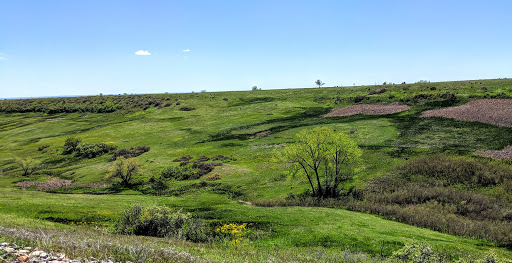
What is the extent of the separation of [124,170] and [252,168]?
83.3ft

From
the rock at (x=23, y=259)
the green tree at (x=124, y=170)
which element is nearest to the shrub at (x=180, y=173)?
the green tree at (x=124, y=170)

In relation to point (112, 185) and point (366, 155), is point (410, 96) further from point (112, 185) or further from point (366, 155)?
point (112, 185)

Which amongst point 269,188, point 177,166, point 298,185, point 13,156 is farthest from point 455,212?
point 13,156

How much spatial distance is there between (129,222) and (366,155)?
144 feet

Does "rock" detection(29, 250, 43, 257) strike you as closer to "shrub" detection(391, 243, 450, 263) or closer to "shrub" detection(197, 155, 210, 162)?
"shrub" detection(391, 243, 450, 263)

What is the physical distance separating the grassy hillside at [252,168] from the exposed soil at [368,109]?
425 cm

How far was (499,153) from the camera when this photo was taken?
45938mm

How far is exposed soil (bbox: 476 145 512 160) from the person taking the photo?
44.6 meters

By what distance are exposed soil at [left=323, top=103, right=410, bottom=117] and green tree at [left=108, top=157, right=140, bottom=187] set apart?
6283 centimetres

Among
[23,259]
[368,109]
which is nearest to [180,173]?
[23,259]

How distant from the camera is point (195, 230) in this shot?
88.2ft

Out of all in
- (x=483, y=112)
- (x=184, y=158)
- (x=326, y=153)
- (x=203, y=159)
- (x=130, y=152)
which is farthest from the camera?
(x=130, y=152)

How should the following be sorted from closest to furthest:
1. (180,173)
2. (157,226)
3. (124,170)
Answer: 1. (157,226)
2. (124,170)
3. (180,173)

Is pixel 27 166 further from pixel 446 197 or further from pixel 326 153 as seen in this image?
pixel 446 197
